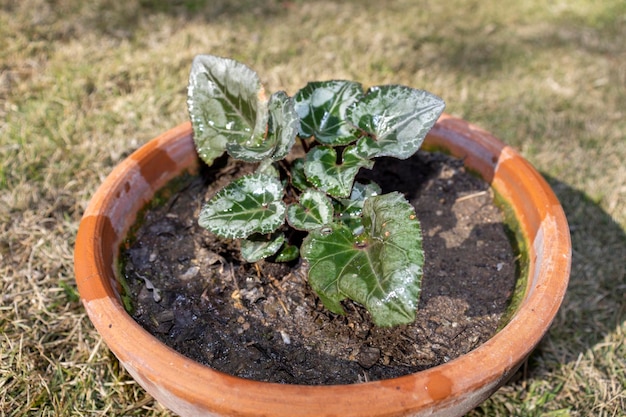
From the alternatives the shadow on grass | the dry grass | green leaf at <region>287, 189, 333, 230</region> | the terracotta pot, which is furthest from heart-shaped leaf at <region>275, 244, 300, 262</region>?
the shadow on grass

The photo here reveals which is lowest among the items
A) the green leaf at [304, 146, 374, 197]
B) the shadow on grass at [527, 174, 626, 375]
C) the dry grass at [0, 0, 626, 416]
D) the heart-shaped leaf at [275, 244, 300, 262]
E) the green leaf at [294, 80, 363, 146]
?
the shadow on grass at [527, 174, 626, 375]

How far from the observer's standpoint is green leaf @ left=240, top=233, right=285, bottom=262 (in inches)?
49.3

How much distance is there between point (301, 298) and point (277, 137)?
387 millimetres

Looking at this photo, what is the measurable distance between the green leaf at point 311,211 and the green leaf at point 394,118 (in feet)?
0.47

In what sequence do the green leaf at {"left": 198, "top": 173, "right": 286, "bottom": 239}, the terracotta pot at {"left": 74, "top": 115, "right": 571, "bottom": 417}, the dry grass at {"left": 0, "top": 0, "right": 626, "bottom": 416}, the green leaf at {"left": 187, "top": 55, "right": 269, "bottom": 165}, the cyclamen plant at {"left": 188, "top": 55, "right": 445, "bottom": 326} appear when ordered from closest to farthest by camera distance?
the terracotta pot at {"left": 74, "top": 115, "right": 571, "bottom": 417} < the cyclamen plant at {"left": 188, "top": 55, "right": 445, "bottom": 326} < the green leaf at {"left": 198, "top": 173, "right": 286, "bottom": 239} < the green leaf at {"left": 187, "top": 55, "right": 269, "bottom": 165} < the dry grass at {"left": 0, "top": 0, "right": 626, "bottom": 416}

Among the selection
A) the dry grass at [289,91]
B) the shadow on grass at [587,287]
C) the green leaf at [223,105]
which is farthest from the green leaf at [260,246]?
the shadow on grass at [587,287]

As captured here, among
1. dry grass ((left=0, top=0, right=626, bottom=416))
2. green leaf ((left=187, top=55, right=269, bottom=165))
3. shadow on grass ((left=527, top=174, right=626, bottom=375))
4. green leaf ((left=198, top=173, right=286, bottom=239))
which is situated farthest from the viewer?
shadow on grass ((left=527, top=174, right=626, bottom=375))

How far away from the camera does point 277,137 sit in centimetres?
126

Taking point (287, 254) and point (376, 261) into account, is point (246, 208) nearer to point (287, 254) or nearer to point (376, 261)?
point (287, 254)

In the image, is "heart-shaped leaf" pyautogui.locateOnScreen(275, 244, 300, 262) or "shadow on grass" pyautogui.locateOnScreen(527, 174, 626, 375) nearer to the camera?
"heart-shaped leaf" pyautogui.locateOnScreen(275, 244, 300, 262)

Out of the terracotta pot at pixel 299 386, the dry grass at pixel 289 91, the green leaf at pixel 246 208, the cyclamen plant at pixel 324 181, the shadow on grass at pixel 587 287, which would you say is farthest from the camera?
the shadow on grass at pixel 587 287

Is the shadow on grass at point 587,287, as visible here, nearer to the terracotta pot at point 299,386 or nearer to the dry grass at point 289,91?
the dry grass at point 289,91

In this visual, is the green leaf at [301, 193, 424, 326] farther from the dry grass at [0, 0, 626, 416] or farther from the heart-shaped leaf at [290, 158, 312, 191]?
the dry grass at [0, 0, 626, 416]

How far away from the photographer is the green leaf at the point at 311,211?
48.5 inches
